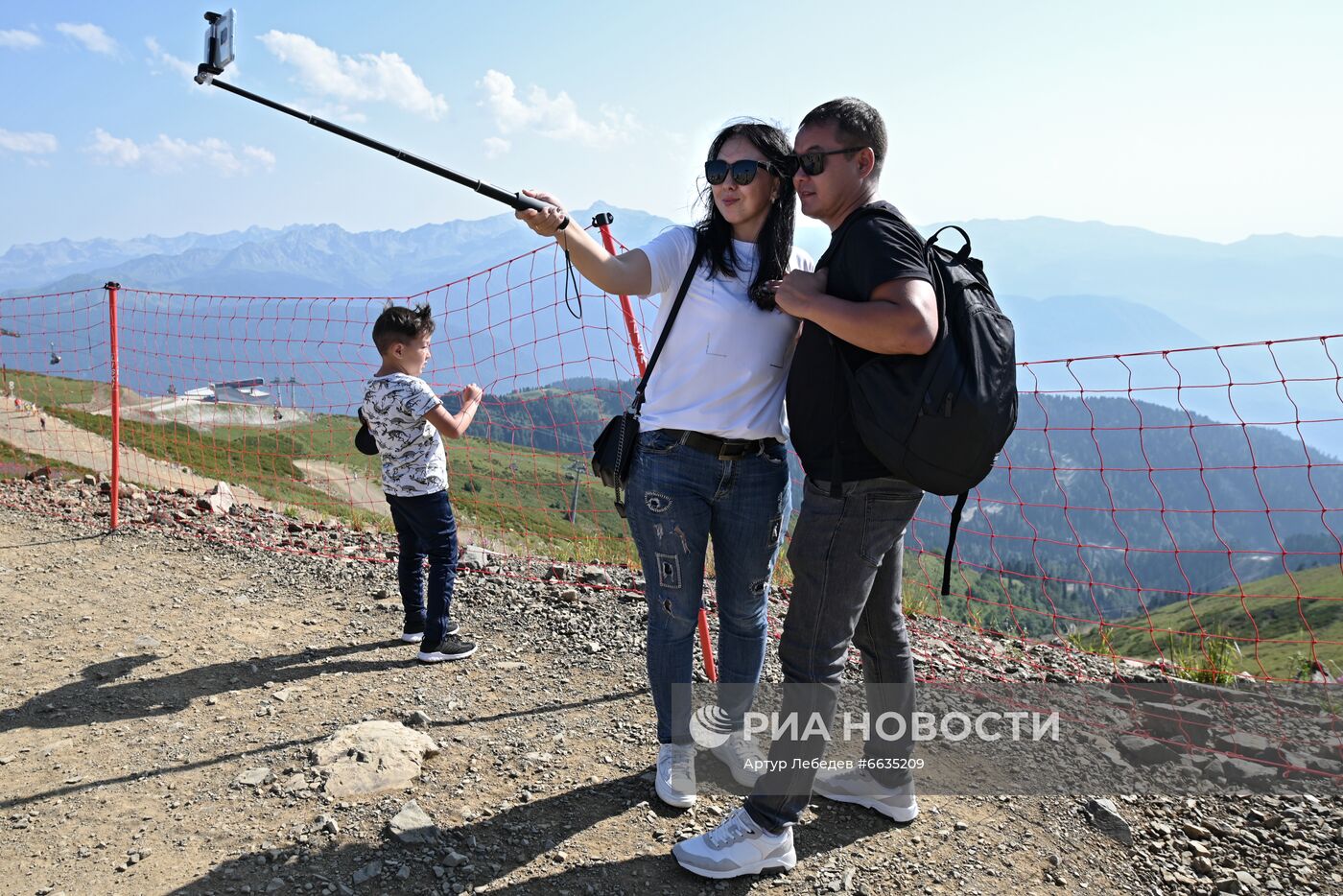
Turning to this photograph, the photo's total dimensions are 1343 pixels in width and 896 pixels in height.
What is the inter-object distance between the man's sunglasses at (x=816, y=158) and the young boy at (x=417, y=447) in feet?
7.37

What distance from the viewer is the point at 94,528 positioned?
688cm

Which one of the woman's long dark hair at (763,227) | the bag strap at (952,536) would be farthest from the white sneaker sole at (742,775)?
the woman's long dark hair at (763,227)

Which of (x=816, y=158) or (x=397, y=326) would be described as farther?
(x=397, y=326)

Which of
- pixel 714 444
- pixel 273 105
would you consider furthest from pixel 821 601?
pixel 273 105

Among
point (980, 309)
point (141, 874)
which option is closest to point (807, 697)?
point (980, 309)

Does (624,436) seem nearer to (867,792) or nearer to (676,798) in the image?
(676,798)

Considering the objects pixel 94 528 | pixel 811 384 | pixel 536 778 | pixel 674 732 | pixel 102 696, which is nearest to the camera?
pixel 811 384

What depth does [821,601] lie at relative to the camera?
7.82 ft

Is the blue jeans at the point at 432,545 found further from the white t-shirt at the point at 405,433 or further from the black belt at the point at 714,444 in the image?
the black belt at the point at 714,444

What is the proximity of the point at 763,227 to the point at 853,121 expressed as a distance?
17.8 inches

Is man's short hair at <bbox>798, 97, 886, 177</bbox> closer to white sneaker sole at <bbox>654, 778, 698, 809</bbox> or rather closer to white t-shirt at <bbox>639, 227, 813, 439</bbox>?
white t-shirt at <bbox>639, 227, 813, 439</bbox>

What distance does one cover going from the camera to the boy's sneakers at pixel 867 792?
3.01 m

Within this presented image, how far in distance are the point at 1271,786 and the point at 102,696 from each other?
17.1 feet

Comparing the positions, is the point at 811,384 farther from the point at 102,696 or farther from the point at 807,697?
the point at 102,696
